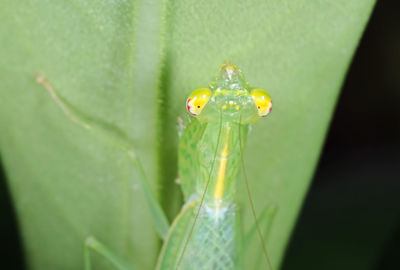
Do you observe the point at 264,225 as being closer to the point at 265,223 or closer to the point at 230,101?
the point at 265,223

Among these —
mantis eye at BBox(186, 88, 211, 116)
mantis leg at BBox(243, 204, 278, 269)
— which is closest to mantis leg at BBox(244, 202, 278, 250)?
mantis leg at BBox(243, 204, 278, 269)

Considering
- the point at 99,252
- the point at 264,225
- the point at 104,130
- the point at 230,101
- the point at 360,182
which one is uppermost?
the point at 230,101

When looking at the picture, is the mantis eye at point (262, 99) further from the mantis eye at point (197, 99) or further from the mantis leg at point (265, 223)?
the mantis leg at point (265, 223)

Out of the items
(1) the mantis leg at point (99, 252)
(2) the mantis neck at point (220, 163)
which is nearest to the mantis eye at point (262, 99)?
(2) the mantis neck at point (220, 163)

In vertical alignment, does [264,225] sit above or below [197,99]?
below

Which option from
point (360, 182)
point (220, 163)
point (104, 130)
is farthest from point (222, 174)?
point (360, 182)

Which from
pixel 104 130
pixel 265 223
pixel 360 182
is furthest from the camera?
pixel 360 182

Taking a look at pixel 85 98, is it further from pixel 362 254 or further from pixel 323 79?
pixel 362 254
